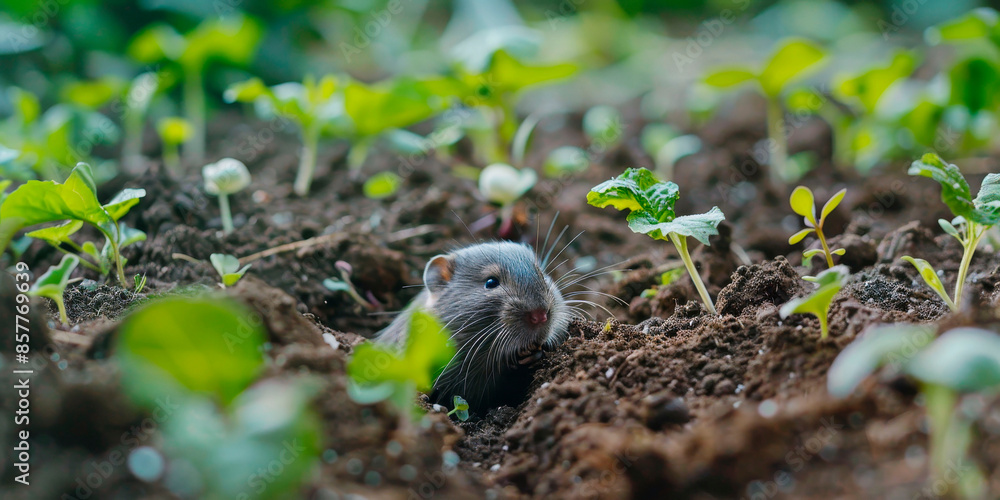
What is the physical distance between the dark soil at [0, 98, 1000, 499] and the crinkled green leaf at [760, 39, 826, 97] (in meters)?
1.11

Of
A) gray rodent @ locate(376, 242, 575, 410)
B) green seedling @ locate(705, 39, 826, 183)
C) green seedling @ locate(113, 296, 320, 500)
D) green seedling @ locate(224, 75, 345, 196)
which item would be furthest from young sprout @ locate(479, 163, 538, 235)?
green seedling @ locate(113, 296, 320, 500)

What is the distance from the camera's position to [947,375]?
1.30m

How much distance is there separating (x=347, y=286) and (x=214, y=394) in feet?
7.26

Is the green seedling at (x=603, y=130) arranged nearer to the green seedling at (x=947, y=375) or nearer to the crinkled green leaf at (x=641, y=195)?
the crinkled green leaf at (x=641, y=195)

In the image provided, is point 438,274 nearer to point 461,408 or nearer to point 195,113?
point 461,408

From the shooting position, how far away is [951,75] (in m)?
5.06

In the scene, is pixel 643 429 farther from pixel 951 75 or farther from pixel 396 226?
pixel 951 75

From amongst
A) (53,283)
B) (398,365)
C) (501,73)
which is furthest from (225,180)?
(398,365)

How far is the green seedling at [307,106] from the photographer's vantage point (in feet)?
15.1

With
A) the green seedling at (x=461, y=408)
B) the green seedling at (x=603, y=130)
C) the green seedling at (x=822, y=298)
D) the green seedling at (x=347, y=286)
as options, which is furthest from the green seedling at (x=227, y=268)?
the green seedling at (x=603, y=130)

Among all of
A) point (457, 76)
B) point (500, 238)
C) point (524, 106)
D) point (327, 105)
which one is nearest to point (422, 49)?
point (524, 106)

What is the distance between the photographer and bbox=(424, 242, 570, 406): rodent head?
360 centimetres

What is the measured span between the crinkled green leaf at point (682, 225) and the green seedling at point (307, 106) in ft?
9.26

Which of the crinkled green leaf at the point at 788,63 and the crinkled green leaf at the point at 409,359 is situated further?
the crinkled green leaf at the point at 788,63
